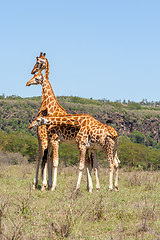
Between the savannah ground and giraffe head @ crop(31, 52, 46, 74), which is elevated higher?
giraffe head @ crop(31, 52, 46, 74)

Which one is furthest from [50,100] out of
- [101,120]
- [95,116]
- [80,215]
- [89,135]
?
[95,116]

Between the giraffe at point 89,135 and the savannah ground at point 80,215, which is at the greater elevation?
Answer: the giraffe at point 89,135

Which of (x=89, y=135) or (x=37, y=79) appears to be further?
(x=37, y=79)

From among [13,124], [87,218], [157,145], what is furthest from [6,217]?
[157,145]

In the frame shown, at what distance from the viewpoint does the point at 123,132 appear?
226ft

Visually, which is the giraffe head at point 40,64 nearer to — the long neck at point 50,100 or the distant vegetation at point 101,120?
→ the long neck at point 50,100

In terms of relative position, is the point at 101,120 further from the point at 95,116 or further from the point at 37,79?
the point at 37,79

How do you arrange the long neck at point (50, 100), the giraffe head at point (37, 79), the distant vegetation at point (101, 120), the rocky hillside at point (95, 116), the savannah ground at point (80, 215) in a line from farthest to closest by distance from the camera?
1. the rocky hillside at point (95, 116)
2. the distant vegetation at point (101, 120)
3. the giraffe head at point (37, 79)
4. the long neck at point (50, 100)
5. the savannah ground at point (80, 215)

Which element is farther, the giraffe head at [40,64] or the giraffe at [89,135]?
the giraffe head at [40,64]

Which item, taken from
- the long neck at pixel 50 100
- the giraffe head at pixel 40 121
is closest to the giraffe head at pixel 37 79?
the long neck at pixel 50 100

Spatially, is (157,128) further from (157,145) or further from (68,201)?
(68,201)

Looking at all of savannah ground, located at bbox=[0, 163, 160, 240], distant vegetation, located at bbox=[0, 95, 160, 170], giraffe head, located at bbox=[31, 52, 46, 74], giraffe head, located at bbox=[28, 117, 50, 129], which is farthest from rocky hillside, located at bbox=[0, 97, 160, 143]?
savannah ground, located at bbox=[0, 163, 160, 240]

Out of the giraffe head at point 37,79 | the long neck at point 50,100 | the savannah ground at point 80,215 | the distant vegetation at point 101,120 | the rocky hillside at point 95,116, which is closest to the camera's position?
the savannah ground at point 80,215

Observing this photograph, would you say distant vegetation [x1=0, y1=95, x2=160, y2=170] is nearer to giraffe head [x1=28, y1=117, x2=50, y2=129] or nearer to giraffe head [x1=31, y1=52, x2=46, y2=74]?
giraffe head [x1=31, y1=52, x2=46, y2=74]
